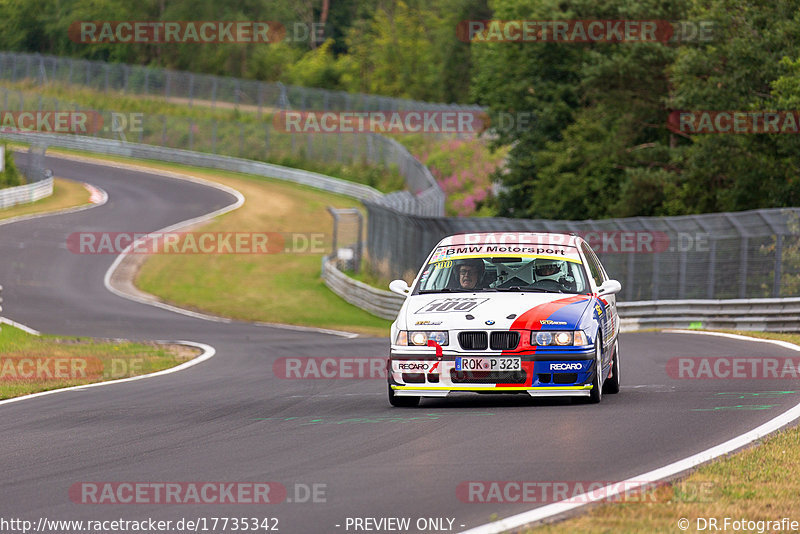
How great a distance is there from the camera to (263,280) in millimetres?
41875

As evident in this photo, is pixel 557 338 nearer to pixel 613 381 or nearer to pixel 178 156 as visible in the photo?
pixel 613 381

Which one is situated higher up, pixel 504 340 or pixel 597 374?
pixel 504 340

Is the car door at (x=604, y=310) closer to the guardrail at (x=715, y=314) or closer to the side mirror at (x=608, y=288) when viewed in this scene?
the side mirror at (x=608, y=288)

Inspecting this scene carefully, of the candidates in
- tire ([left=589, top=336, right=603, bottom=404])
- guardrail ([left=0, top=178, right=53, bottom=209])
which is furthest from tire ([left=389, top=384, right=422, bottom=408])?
guardrail ([left=0, top=178, right=53, bottom=209])

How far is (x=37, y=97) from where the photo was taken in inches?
3206

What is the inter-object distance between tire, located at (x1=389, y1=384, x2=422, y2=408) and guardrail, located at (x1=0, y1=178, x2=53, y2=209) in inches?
1839

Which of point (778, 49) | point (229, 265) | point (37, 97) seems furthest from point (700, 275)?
point (37, 97)

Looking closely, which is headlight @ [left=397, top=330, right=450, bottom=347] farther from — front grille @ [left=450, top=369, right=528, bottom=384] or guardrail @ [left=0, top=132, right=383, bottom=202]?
guardrail @ [left=0, top=132, right=383, bottom=202]

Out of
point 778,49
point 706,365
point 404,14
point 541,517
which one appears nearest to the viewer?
point 541,517

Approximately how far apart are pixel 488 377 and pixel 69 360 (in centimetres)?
1048

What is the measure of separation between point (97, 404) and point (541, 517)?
750cm

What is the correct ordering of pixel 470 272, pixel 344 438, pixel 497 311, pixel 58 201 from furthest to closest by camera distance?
pixel 58 201, pixel 470 272, pixel 497 311, pixel 344 438

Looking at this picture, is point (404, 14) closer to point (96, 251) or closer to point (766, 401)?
point (96, 251)

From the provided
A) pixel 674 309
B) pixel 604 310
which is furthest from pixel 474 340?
pixel 674 309
